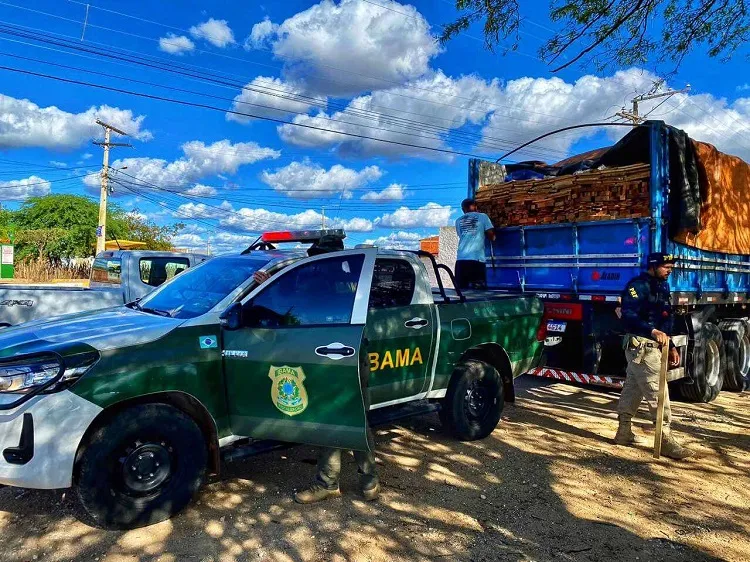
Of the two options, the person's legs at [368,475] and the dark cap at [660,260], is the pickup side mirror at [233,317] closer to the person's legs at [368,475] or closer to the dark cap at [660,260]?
the person's legs at [368,475]

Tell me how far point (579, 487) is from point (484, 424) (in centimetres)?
123

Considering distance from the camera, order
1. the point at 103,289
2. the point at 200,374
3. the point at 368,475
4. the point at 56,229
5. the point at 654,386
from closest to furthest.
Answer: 1. the point at 200,374
2. the point at 368,475
3. the point at 654,386
4. the point at 103,289
5. the point at 56,229

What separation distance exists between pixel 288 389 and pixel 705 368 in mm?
6082

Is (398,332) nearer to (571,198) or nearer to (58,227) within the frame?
(571,198)

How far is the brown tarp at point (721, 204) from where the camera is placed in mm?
6656

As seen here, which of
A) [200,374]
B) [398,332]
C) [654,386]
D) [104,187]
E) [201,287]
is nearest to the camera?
[200,374]

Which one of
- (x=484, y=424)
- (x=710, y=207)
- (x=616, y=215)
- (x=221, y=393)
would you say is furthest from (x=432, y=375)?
(x=710, y=207)

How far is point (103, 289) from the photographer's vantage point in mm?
7500

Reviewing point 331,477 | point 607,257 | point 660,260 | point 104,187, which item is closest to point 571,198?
point 607,257

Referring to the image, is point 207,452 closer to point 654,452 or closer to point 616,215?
point 654,452

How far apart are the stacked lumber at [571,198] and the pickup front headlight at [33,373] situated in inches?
222

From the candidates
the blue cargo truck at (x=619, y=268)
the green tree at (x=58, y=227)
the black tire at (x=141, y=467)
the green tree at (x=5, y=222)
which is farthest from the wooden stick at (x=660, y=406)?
the green tree at (x=5, y=222)

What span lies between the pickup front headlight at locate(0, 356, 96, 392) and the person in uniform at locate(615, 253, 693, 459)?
4701 mm

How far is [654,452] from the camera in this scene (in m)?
5.17
